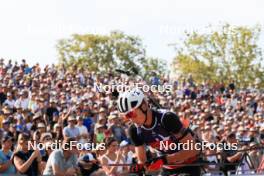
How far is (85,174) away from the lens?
13.3 meters

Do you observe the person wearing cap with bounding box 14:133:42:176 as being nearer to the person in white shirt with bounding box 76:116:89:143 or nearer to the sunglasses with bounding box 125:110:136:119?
the person in white shirt with bounding box 76:116:89:143

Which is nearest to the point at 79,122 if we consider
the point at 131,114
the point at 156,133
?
the point at 156,133

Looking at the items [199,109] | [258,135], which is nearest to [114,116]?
[258,135]

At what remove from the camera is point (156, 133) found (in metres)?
8.45

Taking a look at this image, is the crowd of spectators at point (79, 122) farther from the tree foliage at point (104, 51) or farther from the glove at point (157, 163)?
the tree foliage at point (104, 51)

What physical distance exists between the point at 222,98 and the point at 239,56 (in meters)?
32.8

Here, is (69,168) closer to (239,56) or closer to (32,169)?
(32,169)

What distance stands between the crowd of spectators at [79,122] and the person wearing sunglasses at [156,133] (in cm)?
77

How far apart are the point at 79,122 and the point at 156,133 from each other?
9.77 m

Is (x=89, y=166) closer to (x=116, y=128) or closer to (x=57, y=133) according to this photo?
(x=57, y=133)

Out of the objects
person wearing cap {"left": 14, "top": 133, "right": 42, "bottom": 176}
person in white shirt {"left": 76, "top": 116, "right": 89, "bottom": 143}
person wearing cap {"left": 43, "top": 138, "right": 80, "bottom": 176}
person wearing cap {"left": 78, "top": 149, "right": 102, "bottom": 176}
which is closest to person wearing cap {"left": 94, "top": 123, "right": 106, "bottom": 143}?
person in white shirt {"left": 76, "top": 116, "right": 89, "bottom": 143}

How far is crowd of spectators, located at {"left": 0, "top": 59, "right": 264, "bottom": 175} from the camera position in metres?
13.3

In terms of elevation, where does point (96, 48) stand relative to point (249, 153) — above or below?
above

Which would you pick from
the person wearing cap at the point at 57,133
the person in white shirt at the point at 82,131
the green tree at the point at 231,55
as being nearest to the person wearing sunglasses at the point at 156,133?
the person wearing cap at the point at 57,133
